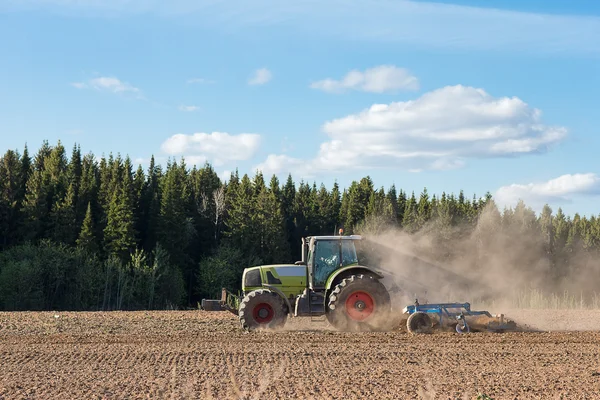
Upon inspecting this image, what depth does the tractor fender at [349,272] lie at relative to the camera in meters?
18.0

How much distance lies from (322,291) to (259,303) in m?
1.79

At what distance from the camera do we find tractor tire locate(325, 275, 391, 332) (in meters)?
17.7

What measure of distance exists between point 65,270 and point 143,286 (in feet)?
21.4

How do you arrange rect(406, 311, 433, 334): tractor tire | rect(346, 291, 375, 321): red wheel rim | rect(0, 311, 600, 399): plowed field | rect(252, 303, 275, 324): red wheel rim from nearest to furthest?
rect(0, 311, 600, 399): plowed field → rect(406, 311, 433, 334): tractor tire → rect(346, 291, 375, 321): red wheel rim → rect(252, 303, 275, 324): red wheel rim

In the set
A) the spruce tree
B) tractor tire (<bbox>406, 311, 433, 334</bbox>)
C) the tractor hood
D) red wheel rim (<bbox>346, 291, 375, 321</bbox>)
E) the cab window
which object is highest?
the spruce tree

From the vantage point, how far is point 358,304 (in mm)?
17828

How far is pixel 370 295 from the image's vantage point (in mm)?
17781

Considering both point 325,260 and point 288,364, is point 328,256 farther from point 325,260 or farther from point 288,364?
point 288,364

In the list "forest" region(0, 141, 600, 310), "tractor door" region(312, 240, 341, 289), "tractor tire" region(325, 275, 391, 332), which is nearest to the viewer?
"tractor tire" region(325, 275, 391, 332)

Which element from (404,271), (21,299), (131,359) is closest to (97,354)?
(131,359)

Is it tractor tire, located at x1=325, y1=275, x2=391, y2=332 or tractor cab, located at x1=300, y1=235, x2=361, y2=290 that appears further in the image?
tractor cab, located at x1=300, y1=235, x2=361, y2=290

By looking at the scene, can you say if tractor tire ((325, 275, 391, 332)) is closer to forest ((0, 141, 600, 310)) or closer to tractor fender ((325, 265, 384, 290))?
tractor fender ((325, 265, 384, 290))

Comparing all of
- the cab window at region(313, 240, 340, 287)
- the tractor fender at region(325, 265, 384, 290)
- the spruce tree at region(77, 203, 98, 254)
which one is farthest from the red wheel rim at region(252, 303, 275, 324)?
the spruce tree at region(77, 203, 98, 254)

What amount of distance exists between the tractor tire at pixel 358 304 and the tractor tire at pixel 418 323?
2.32 ft
